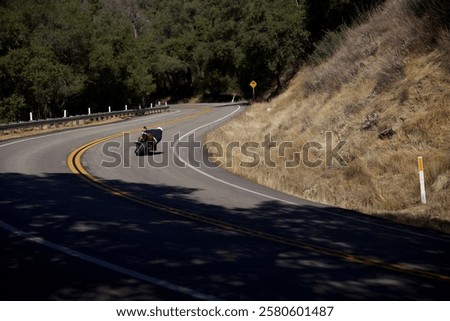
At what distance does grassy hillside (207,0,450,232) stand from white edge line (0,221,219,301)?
273 inches

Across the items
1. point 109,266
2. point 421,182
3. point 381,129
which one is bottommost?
point 109,266

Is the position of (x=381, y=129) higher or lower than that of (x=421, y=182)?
higher

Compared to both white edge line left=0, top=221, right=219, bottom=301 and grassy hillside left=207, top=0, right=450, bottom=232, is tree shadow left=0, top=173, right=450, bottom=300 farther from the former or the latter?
grassy hillside left=207, top=0, right=450, bottom=232

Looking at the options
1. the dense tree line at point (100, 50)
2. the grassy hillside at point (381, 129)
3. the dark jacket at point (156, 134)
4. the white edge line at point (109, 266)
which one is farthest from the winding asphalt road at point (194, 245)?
the dense tree line at point (100, 50)

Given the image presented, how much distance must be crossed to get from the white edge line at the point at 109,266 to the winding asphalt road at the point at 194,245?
2 cm

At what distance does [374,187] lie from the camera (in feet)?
48.3

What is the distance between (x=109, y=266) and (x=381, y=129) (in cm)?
1222

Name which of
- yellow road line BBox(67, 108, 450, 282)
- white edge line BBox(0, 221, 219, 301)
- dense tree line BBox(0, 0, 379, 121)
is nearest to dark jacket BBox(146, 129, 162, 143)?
yellow road line BBox(67, 108, 450, 282)

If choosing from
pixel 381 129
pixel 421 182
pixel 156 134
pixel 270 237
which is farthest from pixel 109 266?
pixel 156 134

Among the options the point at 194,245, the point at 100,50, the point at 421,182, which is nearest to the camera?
the point at 194,245

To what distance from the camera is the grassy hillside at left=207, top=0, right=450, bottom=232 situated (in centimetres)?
1408

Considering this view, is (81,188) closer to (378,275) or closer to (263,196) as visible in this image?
(263,196)

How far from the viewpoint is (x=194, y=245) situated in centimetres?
862

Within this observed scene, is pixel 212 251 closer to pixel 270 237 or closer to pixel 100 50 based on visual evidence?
pixel 270 237
